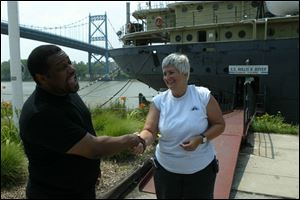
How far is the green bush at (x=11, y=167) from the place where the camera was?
4.17 meters

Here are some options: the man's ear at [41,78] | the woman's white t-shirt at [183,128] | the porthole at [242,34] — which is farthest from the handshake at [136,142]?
the porthole at [242,34]

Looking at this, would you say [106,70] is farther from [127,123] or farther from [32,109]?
[32,109]

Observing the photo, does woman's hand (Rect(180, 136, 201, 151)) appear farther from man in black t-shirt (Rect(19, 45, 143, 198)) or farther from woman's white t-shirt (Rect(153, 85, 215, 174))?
man in black t-shirt (Rect(19, 45, 143, 198))

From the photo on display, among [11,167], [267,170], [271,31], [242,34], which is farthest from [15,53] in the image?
[242,34]

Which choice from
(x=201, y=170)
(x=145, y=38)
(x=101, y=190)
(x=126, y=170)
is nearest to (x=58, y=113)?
(x=201, y=170)

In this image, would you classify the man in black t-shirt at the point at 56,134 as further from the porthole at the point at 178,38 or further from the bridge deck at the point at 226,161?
the porthole at the point at 178,38

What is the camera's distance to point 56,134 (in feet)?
6.63

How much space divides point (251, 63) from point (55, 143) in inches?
405

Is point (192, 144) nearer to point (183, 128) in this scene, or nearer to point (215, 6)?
point (183, 128)

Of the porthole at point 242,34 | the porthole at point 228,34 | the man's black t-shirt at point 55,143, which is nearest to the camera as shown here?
the man's black t-shirt at point 55,143

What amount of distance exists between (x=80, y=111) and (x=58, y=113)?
208mm

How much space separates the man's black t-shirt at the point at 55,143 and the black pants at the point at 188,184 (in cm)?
49

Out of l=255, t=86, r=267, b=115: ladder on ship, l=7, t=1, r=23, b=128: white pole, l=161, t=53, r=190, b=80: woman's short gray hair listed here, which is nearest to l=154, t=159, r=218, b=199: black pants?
l=161, t=53, r=190, b=80: woman's short gray hair

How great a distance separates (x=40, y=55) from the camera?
2.10 m
